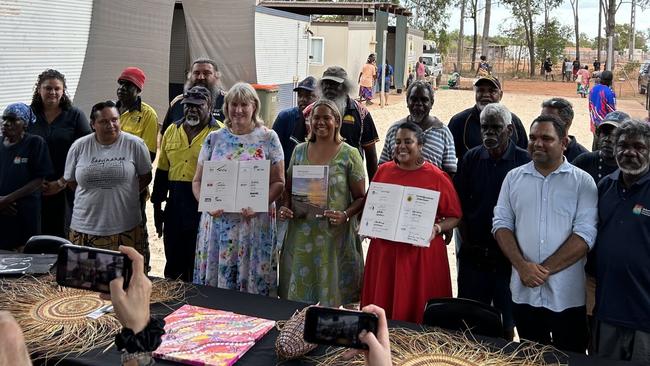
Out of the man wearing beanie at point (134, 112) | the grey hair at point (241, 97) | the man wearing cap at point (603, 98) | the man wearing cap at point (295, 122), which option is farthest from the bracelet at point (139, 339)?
the man wearing cap at point (603, 98)

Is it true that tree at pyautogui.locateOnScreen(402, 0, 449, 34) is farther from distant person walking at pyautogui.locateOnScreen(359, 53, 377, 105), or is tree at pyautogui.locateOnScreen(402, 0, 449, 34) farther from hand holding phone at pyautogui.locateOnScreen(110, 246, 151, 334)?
hand holding phone at pyautogui.locateOnScreen(110, 246, 151, 334)

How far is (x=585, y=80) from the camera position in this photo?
29.1m

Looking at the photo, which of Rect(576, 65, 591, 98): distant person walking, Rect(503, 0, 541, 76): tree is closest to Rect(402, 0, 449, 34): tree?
Rect(503, 0, 541, 76): tree

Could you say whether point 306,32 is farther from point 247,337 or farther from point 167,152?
point 247,337

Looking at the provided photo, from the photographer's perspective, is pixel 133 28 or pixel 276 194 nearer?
pixel 276 194

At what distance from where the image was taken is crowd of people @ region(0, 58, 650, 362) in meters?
3.25

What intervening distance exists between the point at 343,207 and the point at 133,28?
782 cm

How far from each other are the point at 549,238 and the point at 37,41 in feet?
25.0

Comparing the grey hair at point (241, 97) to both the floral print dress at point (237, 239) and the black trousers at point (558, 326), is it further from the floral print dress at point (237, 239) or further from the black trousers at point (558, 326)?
the black trousers at point (558, 326)

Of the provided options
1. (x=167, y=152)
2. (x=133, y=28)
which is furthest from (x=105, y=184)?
(x=133, y=28)

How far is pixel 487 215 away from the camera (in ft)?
13.2

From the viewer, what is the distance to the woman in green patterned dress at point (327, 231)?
4.09m

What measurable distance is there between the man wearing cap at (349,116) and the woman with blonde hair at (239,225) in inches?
29.4

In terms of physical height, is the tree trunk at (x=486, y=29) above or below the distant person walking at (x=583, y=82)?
above
